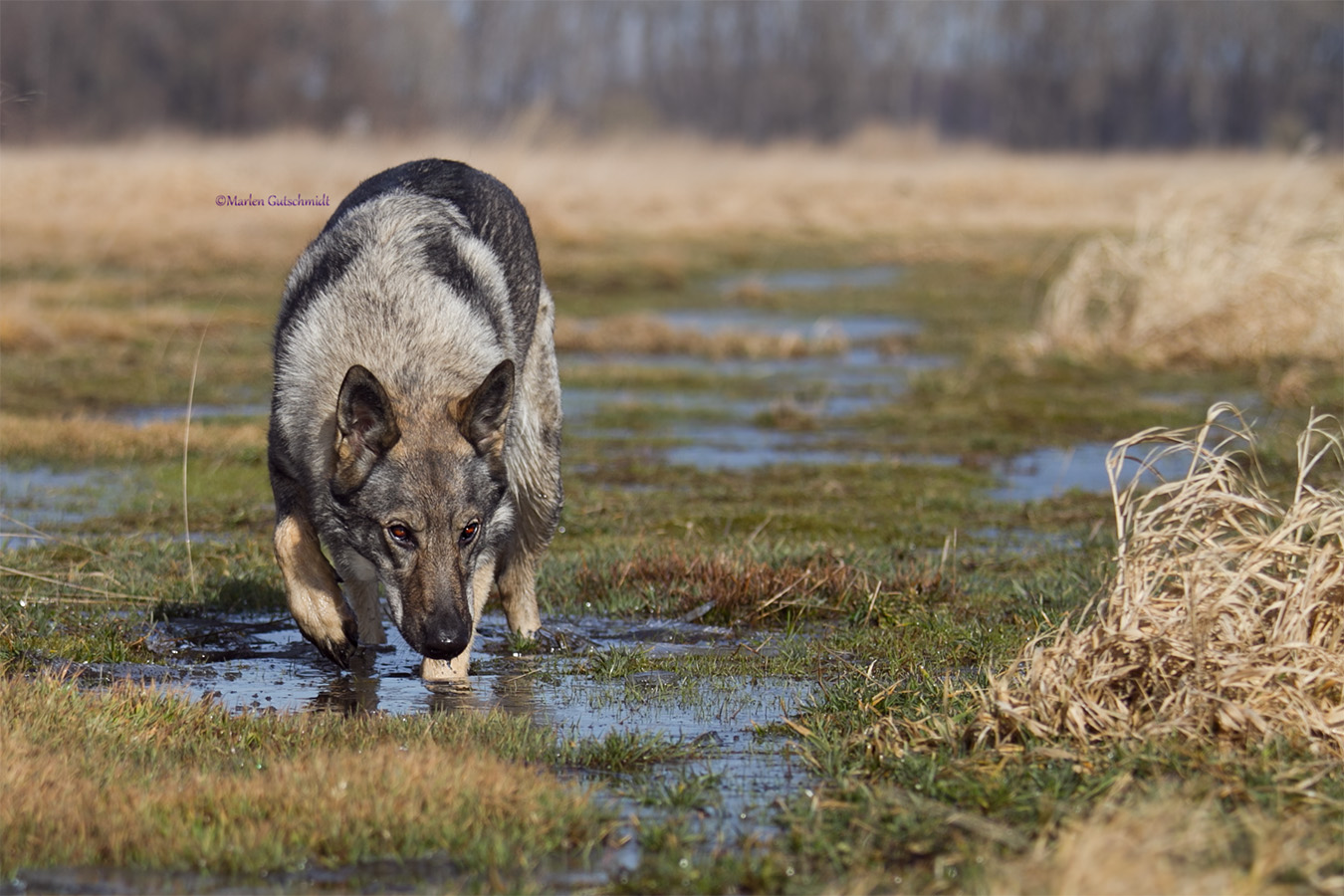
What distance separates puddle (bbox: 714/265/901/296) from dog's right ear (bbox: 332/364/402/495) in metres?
18.8

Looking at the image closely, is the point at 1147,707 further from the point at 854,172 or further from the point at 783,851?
the point at 854,172

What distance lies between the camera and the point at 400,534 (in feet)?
17.9

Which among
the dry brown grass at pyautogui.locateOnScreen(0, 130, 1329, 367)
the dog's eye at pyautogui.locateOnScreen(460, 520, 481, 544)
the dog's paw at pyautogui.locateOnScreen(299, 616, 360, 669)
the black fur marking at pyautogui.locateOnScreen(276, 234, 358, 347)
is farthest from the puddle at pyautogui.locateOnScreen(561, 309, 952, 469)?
the dog's eye at pyautogui.locateOnScreen(460, 520, 481, 544)

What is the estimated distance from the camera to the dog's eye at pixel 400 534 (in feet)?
17.8

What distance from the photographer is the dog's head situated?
5.30 meters

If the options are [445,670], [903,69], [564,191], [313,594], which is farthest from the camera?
[903,69]

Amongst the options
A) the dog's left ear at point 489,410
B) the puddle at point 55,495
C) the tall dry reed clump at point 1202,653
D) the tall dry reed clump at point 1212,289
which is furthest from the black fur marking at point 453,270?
the tall dry reed clump at point 1212,289

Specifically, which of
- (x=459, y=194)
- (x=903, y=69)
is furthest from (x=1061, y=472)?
(x=903, y=69)

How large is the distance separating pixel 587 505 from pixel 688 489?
103 centimetres

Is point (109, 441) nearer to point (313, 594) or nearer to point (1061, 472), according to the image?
point (313, 594)

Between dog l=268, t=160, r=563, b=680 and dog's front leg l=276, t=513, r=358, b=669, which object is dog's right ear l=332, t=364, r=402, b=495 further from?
dog's front leg l=276, t=513, r=358, b=669

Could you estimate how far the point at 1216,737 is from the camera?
4535 millimetres

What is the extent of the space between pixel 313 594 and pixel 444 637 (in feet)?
2.84

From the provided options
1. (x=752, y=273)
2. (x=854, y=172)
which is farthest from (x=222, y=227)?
(x=854, y=172)
